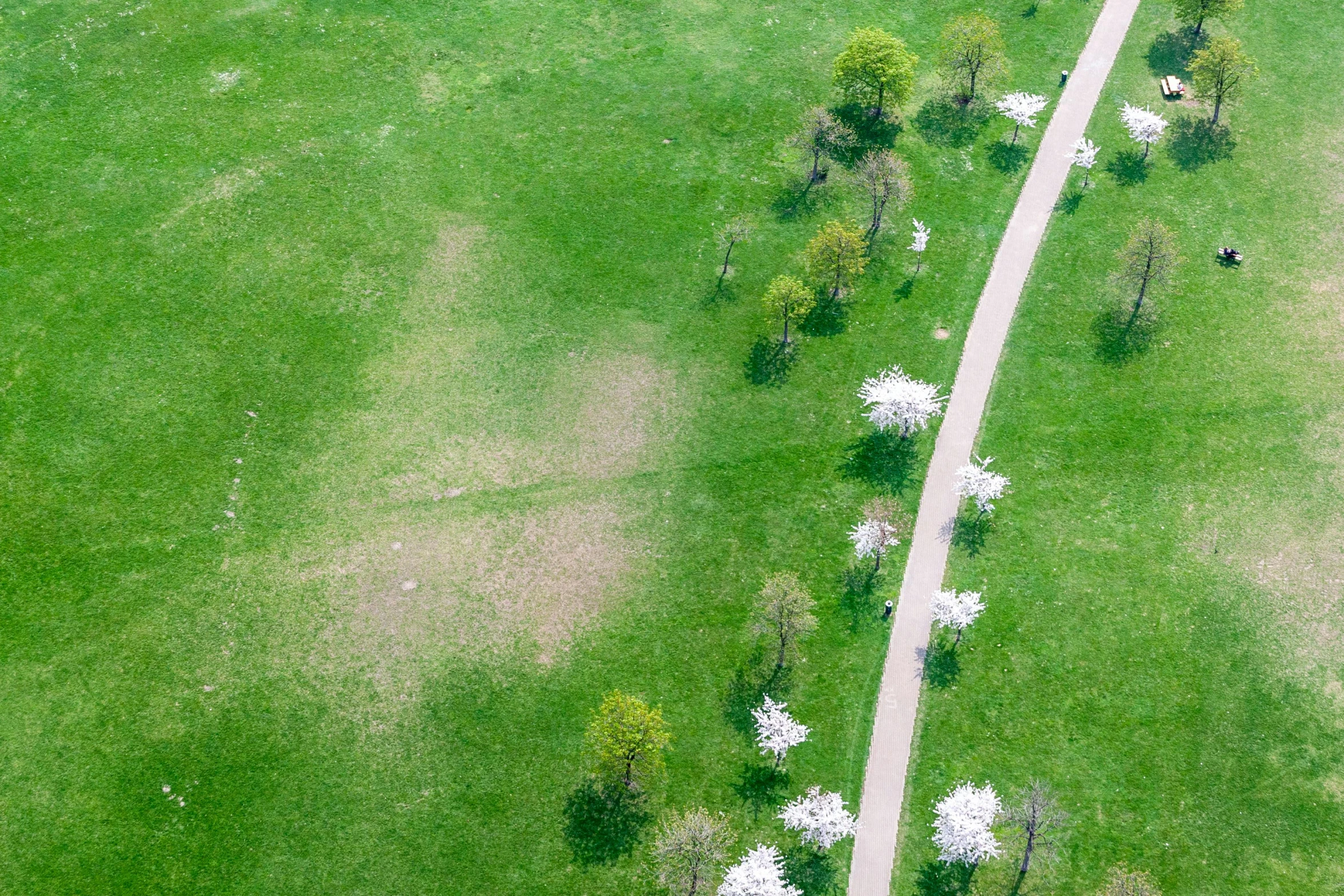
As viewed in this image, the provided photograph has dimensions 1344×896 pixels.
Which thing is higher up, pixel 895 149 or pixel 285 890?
pixel 895 149

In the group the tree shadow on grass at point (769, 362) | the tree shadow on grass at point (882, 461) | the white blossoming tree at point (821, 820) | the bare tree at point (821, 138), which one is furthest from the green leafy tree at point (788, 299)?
the white blossoming tree at point (821, 820)

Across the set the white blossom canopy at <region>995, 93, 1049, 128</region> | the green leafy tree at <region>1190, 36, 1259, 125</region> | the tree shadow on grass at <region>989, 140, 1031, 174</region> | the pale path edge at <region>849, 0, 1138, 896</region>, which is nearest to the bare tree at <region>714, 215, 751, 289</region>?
the pale path edge at <region>849, 0, 1138, 896</region>

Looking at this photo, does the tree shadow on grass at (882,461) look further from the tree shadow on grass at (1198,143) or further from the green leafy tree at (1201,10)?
the green leafy tree at (1201,10)

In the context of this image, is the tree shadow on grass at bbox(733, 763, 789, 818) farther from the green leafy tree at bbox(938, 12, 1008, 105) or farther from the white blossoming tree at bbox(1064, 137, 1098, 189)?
the green leafy tree at bbox(938, 12, 1008, 105)

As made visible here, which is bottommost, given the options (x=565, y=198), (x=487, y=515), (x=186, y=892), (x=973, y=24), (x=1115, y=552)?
(x=186, y=892)

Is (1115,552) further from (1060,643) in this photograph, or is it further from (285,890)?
(285,890)

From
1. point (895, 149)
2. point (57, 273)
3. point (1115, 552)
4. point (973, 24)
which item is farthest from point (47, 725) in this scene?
point (973, 24)
